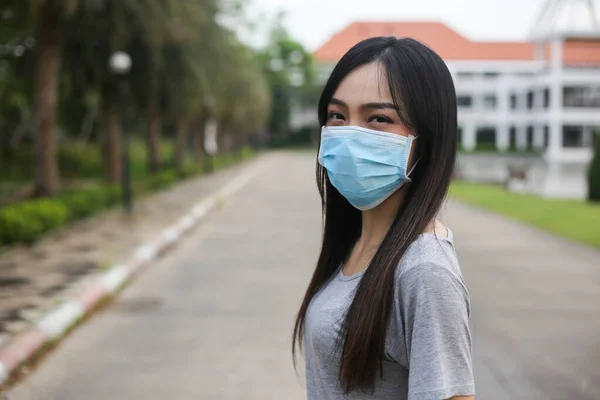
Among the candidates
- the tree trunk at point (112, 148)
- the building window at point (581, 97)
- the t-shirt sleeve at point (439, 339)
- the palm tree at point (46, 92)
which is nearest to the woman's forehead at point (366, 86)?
the t-shirt sleeve at point (439, 339)

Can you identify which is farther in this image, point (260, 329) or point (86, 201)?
point (86, 201)

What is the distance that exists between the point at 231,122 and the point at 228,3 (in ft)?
107

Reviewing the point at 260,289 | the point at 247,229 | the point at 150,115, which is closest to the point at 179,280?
the point at 260,289

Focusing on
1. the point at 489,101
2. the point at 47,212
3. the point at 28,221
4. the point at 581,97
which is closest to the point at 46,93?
the point at 47,212

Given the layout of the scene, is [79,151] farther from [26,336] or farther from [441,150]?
[441,150]

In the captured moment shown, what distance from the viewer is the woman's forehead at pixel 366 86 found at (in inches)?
71.4

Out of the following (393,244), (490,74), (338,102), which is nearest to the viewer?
(393,244)

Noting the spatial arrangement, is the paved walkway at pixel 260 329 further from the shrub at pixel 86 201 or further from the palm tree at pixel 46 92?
the palm tree at pixel 46 92

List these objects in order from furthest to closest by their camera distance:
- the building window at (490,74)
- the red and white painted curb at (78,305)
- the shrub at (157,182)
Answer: the building window at (490,74)
the shrub at (157,182)
the red and white painted curb at (78,305)

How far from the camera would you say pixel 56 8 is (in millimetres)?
15633

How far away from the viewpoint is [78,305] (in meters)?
7.54

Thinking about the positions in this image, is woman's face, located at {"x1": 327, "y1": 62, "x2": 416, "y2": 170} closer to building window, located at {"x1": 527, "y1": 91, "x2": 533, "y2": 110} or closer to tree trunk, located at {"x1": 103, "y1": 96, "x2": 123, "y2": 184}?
tree trunk, located at {"x1": 103, "y1": 96, "x2": 123, "y2": 184}

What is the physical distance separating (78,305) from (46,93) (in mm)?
9581

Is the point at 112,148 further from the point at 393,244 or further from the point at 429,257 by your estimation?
the point at 429,257
